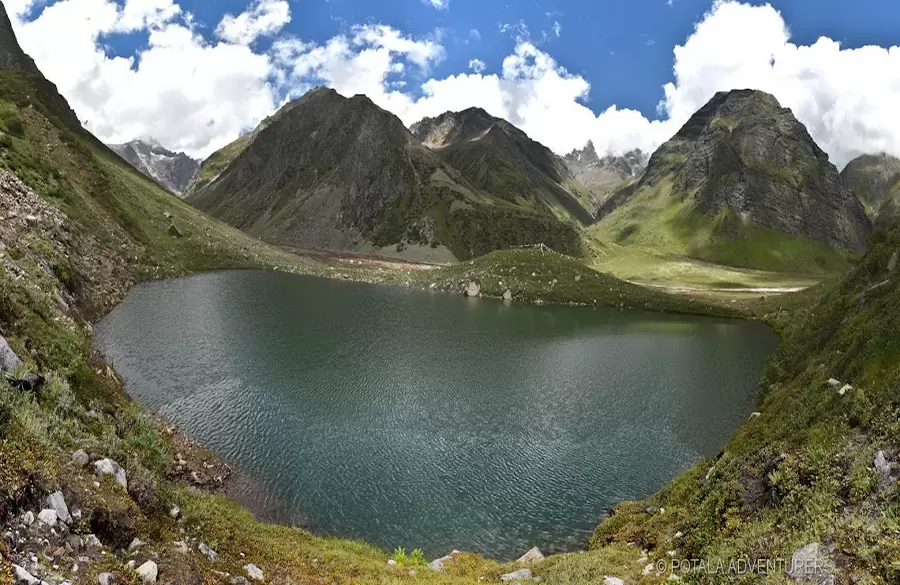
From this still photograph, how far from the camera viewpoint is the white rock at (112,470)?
16263 millimetres

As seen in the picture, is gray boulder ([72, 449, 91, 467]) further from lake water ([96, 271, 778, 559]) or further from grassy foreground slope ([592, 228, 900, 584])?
grassy foreground slope ([592, 228, 900, 584])

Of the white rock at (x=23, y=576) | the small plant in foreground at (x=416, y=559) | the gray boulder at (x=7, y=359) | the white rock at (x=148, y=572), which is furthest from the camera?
the small plant in foreground at (x=416, y=559)

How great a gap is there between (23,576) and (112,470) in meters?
7.46

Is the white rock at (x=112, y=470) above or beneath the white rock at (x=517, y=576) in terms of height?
above

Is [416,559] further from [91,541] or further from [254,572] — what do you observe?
[91,541]

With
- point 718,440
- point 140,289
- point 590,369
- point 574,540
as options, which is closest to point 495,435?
point 574,540

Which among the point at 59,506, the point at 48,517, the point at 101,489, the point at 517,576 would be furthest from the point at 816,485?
the point at 101,489

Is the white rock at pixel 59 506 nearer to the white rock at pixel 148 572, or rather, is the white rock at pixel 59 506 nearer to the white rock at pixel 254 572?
the white rock at pixel 148 572

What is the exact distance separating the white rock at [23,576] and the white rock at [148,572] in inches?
124

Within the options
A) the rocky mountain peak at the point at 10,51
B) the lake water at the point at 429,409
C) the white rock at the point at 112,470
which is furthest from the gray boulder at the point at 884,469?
the rocky mountain peak at the point at 10,51

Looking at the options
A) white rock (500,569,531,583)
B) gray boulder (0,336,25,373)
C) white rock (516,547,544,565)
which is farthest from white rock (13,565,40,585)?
white rock (516,547,544,565)

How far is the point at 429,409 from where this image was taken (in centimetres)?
4612

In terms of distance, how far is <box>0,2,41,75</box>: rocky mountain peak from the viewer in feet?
558

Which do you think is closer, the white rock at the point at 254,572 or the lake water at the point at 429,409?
the white rock at the point at 254,572
